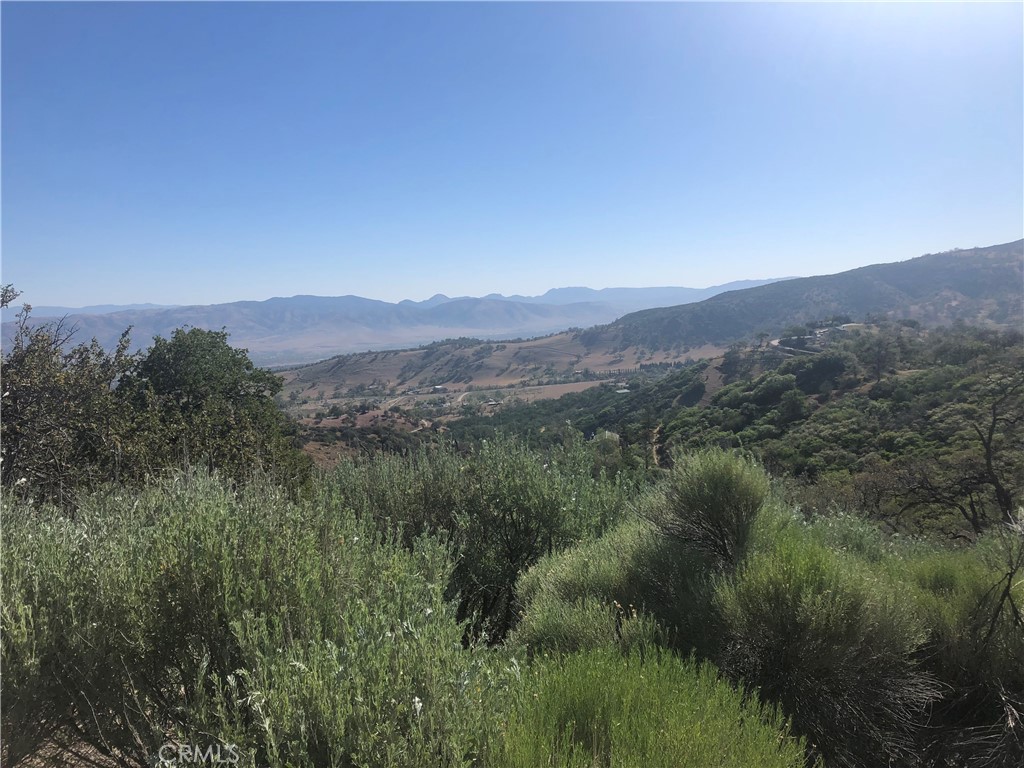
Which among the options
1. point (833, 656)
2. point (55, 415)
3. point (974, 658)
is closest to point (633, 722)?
point (833, 656)

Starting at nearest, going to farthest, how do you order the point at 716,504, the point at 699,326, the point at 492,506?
1. the point at 716,504
2. the point at 492,506
3. the point at 699,326

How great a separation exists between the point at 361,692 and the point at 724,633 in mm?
2911

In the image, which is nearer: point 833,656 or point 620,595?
point 833,656

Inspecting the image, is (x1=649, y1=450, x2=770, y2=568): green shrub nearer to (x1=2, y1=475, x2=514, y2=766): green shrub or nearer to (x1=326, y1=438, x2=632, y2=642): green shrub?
(x1=326, y1=438, x2=632, y2=642): green shrub

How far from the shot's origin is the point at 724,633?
150 inches

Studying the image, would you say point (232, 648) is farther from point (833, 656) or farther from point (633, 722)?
point (833, 656)

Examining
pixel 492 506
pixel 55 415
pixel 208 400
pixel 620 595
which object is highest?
pixel 55 415

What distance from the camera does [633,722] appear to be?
2227mm

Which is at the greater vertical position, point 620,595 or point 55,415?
point 55,415

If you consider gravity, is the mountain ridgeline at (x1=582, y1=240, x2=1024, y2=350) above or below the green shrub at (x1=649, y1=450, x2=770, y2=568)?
above

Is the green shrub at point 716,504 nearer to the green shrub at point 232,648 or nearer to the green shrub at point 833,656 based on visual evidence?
the green shrub at point 833,656

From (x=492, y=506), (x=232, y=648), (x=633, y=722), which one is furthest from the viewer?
(x=492, y=506)

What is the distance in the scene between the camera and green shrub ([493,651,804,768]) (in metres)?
2.03

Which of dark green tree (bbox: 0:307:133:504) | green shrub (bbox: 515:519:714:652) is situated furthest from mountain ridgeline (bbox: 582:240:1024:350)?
dark green tree (bbox: 0:307:133:504)
